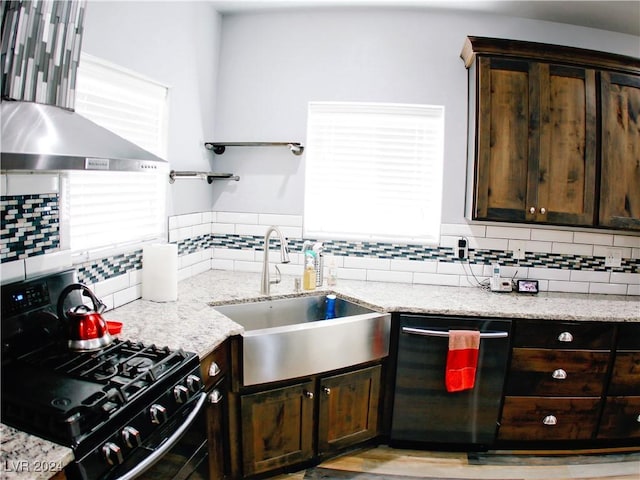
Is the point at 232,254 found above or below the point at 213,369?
above

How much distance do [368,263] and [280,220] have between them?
2.35 ft

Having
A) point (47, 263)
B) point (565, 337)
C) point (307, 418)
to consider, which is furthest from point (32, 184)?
point (565, 337)

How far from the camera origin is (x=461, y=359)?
2258 mm

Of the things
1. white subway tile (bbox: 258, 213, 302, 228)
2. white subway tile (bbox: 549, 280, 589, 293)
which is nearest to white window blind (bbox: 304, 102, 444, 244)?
white subway tile (bbox: 258, 213, 302, 228)

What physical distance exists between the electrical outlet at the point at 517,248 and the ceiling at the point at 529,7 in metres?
1.52

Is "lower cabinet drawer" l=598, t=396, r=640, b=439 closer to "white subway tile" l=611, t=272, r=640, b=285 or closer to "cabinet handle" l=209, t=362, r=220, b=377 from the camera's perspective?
"white subway tile" l=611, t=272, r=640, b=285

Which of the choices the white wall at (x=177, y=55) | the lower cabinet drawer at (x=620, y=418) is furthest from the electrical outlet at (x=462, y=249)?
the white wall at (x=177, y=55)

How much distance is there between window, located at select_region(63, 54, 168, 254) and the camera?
1.82 meters

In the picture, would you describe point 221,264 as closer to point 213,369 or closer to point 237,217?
point 237,217

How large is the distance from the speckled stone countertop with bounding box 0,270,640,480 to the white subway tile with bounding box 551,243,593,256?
30 cm

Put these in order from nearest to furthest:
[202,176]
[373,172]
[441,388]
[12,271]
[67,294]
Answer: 1. [12,271]
2. [67,294]
3. [441,388]
4. [202,176]
5. [373,172]

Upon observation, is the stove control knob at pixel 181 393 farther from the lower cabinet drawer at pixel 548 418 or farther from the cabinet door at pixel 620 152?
the cabinet door at pixel 620 152

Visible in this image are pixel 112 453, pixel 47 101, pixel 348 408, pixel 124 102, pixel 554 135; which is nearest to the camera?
pixel 112 453

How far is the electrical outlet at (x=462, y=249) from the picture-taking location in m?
2.88
